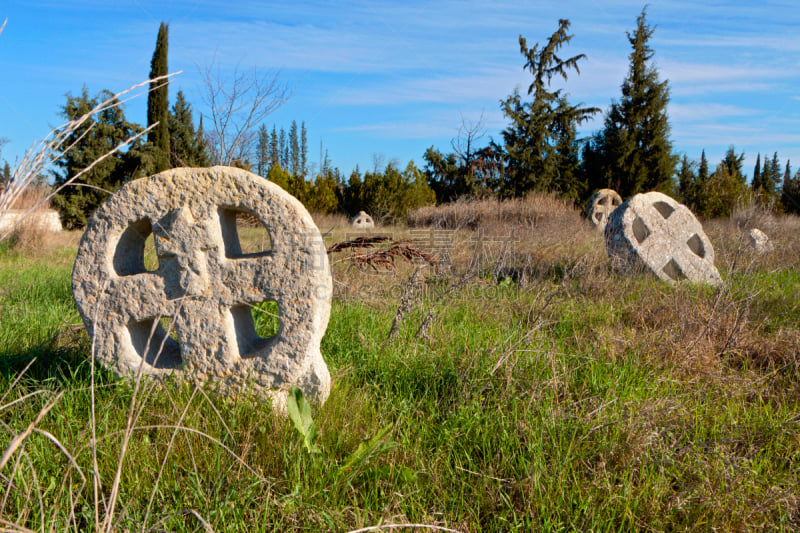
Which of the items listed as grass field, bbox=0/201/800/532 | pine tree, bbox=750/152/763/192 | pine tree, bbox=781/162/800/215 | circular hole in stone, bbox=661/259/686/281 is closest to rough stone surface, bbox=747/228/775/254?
circular hole in stone, bbox=661/259/686/281

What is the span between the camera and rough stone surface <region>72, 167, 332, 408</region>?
2391 millimetres

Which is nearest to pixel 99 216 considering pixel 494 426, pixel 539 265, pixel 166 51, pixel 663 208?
pixel 494 426

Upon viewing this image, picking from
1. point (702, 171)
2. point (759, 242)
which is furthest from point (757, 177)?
point (759, 242)

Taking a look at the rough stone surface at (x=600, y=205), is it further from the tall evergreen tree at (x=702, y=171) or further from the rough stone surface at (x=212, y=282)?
the rough stone surface at (x=212, y=282)

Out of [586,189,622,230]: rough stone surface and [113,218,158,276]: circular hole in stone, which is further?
[586,189,622,230]: rough stone surface

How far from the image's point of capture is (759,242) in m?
8.01

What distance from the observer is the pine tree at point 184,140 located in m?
19.3

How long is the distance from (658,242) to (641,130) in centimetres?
1676

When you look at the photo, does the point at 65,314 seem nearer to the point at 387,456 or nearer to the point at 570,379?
the point at 387,456

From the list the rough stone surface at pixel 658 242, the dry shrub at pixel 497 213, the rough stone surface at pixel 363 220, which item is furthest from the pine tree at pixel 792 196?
the rough stone surface at pixel 658 242

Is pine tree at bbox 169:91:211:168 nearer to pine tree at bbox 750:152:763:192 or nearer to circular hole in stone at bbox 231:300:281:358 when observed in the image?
circular hole in stone at bbox 231:300:281:358

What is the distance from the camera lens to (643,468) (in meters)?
1.96

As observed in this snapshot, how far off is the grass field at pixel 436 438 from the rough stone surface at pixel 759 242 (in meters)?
4.23

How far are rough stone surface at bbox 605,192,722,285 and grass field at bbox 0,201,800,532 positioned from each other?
1.96 metres
